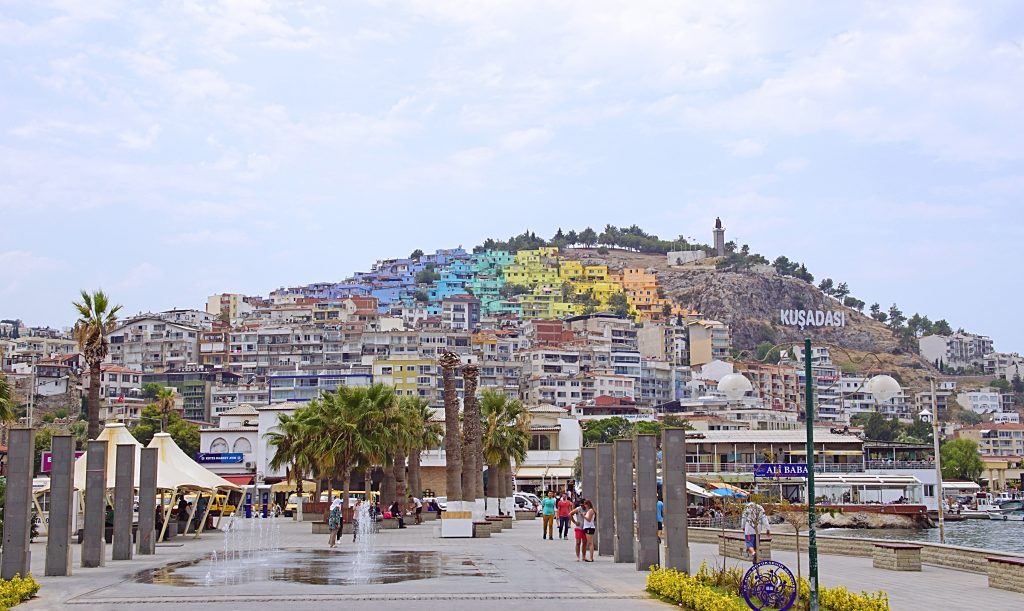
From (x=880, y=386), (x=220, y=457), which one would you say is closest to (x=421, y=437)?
(x=880, y=386)

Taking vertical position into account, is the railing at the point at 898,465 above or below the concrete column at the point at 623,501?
below

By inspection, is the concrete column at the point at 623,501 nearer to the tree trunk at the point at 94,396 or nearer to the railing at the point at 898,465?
the tree trunk at the point at 94,396

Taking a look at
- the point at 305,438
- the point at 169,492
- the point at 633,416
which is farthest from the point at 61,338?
the point at 169,492

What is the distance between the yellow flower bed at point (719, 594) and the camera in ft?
48.1

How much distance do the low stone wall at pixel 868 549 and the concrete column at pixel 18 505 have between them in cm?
1660

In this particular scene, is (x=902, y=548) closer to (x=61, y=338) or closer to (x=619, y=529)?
(x=619, y=529)

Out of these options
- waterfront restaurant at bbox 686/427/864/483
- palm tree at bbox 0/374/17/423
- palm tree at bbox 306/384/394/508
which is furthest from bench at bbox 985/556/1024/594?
waterfront restaurant at bbox 686/427/864/483

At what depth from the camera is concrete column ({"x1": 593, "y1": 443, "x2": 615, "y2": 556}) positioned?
2652 cm

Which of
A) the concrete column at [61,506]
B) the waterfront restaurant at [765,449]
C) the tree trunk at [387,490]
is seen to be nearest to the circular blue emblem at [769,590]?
the concrete column at [61,506]

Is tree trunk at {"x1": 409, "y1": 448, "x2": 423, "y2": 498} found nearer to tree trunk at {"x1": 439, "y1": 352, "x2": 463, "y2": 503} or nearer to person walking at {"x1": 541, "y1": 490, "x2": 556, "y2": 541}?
tree trunk at {"x1": 439, "y1": 352, "x2": 463, "y2": 503}

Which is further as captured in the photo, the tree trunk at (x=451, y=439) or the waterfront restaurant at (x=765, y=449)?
the waterfront restaurant at (x=765, y=449)

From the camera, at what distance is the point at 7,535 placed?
19.7 metres

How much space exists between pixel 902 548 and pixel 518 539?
1522 cm

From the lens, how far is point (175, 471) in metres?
34.8
